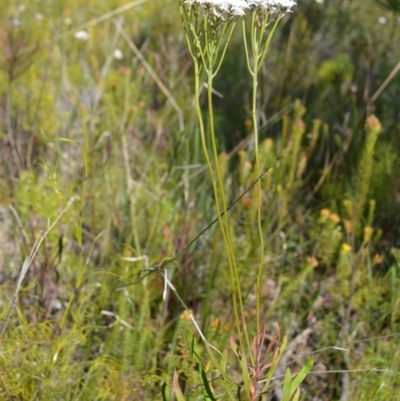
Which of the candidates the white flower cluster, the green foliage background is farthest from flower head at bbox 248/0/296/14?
the green foliage background

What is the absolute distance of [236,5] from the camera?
0.85m

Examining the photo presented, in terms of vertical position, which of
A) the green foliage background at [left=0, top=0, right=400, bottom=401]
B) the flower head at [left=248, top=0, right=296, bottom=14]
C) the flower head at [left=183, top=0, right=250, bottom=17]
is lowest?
the green foliage background at [left=0, top=0, right=400, bottom=401]

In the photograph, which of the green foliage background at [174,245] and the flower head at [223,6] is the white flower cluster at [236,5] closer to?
the flower head at [223,6]

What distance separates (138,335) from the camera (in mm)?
1519

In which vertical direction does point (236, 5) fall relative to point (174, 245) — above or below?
above

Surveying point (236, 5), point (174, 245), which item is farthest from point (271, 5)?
point (174, 245)

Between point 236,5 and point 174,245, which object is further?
point 174,245

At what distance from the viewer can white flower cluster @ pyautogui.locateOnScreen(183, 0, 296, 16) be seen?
851 mm

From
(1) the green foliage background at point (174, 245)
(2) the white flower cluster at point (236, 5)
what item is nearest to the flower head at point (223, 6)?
(2) the white flower cluster at point (236, 5)

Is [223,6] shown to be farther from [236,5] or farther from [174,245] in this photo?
[174,245]

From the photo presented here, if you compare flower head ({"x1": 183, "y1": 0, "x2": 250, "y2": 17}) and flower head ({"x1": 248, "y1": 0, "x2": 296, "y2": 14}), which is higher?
flower head ({"x1": 248, "y1": 0, "x2": 296, "y2": 14})

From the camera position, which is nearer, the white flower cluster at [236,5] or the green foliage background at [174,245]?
the white flower cluster at [236,5]

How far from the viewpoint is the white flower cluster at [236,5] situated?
33.5 inches

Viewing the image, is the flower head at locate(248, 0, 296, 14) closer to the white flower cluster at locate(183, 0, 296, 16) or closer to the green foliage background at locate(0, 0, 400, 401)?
the white flower cluster at locate(183, 0, 296, 16)
